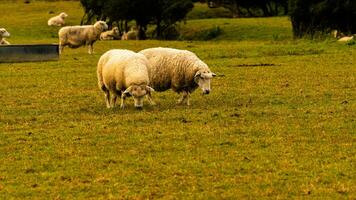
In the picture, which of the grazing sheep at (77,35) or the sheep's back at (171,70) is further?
the grazing sheep at (77,35)

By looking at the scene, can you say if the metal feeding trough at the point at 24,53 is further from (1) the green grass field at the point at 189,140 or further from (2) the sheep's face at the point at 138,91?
(2) the sheep's face at the point at 138,91

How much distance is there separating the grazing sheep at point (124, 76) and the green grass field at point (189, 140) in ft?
1.27

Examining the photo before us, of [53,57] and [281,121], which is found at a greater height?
[281,121]

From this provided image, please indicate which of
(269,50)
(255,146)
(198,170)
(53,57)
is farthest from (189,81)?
(269,50)

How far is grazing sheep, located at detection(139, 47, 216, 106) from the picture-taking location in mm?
17547

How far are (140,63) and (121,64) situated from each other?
0.40 m

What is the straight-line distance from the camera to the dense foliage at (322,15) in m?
45.6

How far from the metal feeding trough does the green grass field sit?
5.59 metres

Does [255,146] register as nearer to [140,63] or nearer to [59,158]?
[59,158]

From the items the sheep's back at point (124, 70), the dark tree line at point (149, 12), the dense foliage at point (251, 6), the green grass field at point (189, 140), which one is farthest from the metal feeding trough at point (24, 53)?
the dense foliage at point (251, 6)

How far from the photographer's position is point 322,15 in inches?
1810

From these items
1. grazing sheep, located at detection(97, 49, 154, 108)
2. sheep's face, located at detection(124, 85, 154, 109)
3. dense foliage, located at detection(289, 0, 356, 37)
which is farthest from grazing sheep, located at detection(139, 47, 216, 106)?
dense foliage, located at detection(289, 0, 356, 37)

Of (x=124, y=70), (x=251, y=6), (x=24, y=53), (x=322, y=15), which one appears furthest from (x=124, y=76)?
(x=251, y=6)

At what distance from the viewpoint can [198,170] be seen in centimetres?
1088
